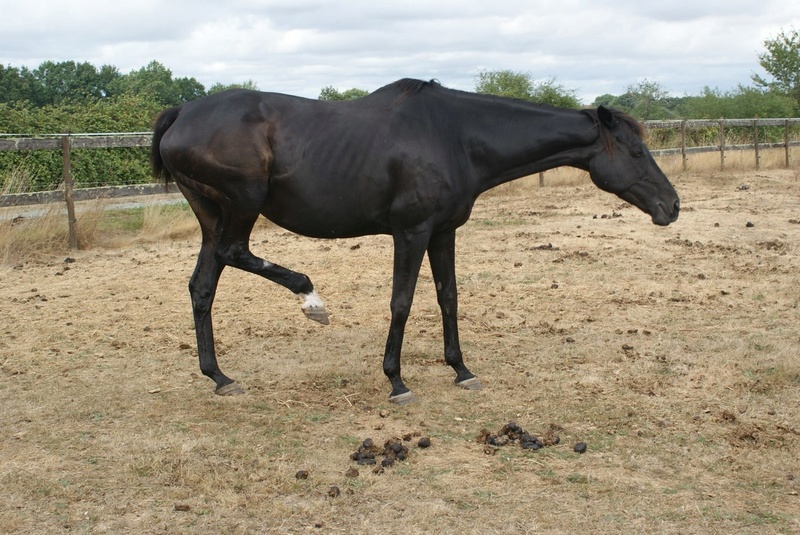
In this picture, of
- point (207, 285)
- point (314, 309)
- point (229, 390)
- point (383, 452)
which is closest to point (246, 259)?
point (207, 285)

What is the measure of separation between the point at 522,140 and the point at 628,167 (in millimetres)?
749

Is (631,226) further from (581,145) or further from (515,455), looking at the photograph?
(515,455)

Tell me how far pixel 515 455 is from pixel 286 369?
2.35 metres

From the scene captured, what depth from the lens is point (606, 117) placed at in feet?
17.8

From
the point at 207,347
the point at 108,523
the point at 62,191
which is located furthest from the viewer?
the point at 62,191

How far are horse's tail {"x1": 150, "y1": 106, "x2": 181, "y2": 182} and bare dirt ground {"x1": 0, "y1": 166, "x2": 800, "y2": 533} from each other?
157 cm

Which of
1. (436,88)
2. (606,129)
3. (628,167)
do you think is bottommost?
(628,167)

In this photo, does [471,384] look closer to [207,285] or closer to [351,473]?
[351,473]

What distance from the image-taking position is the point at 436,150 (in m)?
5.29

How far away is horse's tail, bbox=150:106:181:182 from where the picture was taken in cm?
560

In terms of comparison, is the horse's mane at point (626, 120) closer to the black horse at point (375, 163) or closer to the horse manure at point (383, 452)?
the black horse at point (375, 163)

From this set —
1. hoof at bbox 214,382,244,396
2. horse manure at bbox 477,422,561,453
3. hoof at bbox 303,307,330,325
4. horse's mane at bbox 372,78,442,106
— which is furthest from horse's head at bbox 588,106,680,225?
hoof at bbox 214,382,244,396

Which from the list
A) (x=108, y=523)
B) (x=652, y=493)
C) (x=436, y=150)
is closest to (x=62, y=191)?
(x=436, y=150)

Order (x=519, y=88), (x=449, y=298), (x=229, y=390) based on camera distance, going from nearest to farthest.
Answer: (x=229, y=390) → (x=449, y=298) → (x=519, y=88)
